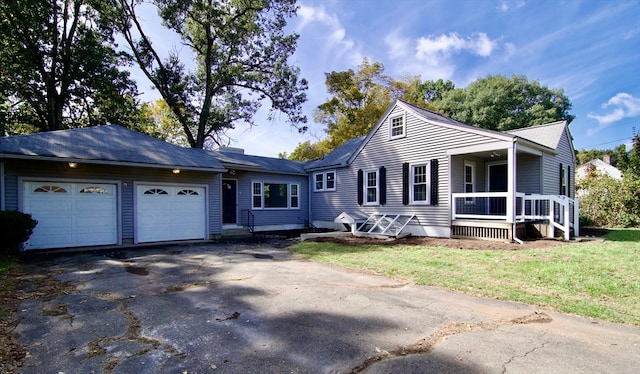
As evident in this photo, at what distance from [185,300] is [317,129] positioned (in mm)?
26017

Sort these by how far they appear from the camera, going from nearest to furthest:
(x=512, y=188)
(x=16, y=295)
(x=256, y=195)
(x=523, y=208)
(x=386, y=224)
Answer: (x=16, y=295) → (x=512, y=188) → (x=523, y=208) → (x=386, y=224) → (x=256, y=195)

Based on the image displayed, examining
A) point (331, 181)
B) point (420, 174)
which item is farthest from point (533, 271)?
point (331, 181)

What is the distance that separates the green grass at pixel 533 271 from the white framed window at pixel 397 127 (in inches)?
213

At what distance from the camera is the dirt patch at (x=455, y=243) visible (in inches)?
359

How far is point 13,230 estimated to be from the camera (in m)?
8.08

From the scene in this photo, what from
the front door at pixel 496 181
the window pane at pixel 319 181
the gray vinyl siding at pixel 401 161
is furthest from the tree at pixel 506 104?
the window pane at pixel 319 181

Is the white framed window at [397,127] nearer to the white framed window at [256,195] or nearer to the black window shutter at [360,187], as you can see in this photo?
the black window shutter at [360,187]

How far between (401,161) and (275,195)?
6694mm

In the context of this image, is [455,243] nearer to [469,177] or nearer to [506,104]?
[469,177]

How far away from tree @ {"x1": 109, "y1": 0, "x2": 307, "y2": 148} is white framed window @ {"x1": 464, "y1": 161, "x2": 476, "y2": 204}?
14.8m

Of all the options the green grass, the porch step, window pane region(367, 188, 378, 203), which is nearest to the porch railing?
the green grass

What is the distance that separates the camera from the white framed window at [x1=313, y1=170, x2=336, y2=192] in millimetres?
16384

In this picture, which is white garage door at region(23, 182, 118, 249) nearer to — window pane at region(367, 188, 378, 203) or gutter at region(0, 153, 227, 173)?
gutter at region(0, 153, 227, 173)

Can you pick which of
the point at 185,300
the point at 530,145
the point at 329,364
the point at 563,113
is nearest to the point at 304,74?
the point at 530,145
